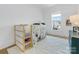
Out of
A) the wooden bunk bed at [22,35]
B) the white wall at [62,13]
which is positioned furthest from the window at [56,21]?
the wooden bunk bed at [22,35]

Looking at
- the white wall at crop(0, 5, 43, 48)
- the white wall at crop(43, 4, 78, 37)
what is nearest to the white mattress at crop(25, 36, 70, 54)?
the white wall at crop(43, 4, 78, 37)

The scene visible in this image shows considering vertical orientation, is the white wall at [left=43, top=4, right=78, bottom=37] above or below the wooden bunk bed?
above

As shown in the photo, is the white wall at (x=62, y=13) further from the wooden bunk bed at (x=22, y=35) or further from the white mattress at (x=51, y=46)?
the wooden bunk bed at (x=22, y=35)

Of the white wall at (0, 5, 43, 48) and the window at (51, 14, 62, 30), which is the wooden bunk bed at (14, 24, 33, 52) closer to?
the white wall at (0, 5, 43, 48)

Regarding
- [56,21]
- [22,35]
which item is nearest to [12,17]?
[22,35]

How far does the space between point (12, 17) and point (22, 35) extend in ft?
0.94

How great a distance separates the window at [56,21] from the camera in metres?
1.23

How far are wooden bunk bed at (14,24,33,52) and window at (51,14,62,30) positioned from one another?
1.22 ft

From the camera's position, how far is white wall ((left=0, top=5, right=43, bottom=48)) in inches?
45.1

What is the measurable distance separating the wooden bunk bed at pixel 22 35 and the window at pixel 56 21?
372 mm

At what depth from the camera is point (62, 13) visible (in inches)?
47.9

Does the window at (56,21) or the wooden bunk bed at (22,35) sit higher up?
the window at (56,21)

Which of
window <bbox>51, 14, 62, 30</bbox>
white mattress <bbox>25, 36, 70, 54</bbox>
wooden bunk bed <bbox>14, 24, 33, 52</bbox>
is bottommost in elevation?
white mattress <bbox>25, 36, 70, 54</bbox>

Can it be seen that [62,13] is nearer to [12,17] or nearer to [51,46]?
[51,46]
